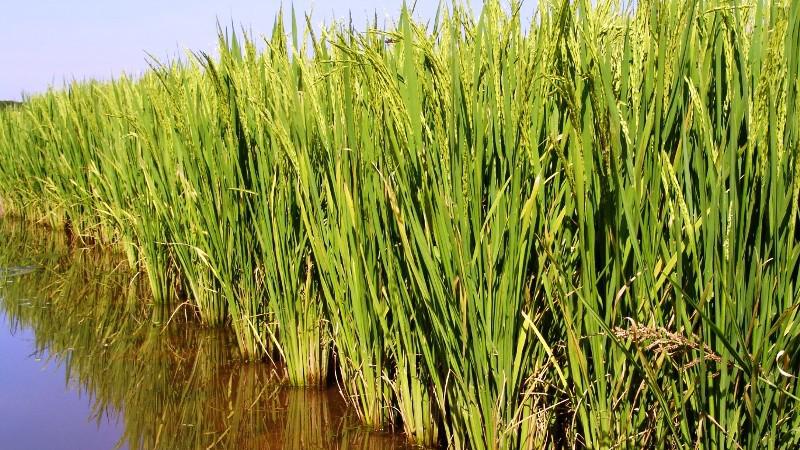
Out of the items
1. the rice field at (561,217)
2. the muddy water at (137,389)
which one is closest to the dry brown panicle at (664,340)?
the rice field at (561,217)

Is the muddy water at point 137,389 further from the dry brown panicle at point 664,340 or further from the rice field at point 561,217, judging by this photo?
the dry brown panicle at point 664,340

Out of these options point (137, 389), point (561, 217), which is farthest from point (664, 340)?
point (137, 389)

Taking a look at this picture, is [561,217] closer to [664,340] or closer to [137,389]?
[664,340]

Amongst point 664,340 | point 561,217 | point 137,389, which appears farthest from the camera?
point 137,389

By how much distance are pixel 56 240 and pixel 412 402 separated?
209 inches

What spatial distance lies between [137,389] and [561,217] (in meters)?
2.13

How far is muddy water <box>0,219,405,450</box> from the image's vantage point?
2.61 metres

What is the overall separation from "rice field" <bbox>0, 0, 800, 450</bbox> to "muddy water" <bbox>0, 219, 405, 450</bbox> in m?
0.27

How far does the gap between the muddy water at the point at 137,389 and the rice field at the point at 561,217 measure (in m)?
0.27

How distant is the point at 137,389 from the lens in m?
3.08

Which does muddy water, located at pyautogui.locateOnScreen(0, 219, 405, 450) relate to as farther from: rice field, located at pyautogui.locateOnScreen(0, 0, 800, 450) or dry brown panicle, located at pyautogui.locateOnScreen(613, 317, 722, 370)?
dry brown panicle, located at pyautogui.locateOnScreen(613, 317, 722, 370)

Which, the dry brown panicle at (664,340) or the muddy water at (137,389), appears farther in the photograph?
the muddy water at (137,389)

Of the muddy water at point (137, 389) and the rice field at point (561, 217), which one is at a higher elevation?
the rice field at point (561, 217)

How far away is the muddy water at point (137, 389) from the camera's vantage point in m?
2.61
